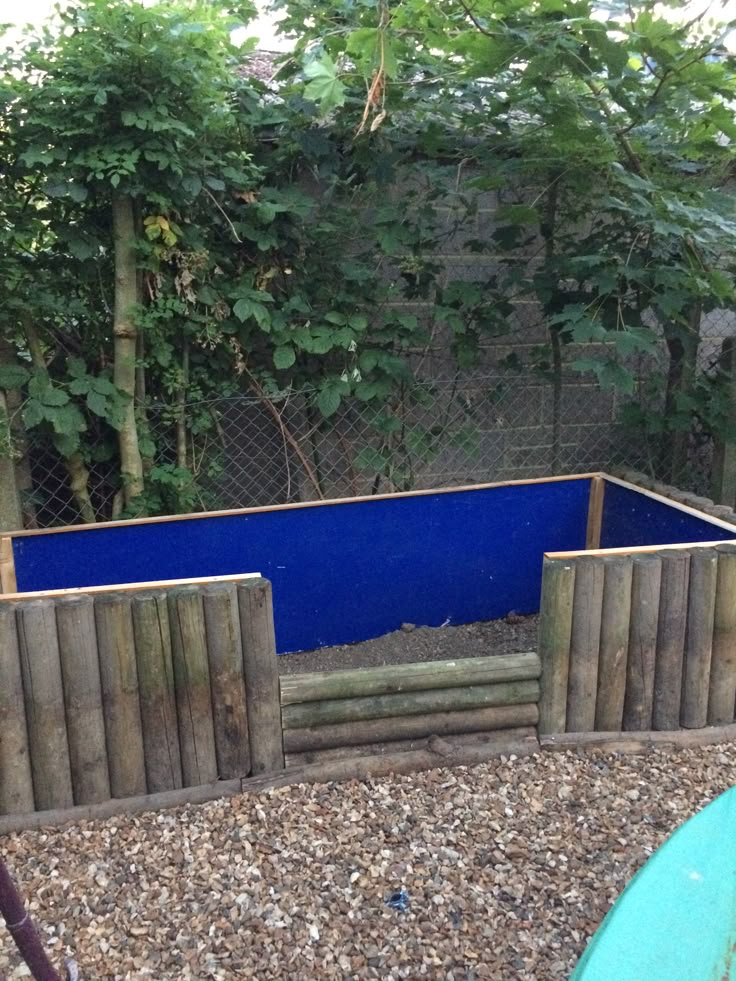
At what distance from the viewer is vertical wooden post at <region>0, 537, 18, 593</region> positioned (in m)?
3.14

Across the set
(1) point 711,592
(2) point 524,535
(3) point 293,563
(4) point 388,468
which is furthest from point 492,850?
(4) point 388,468

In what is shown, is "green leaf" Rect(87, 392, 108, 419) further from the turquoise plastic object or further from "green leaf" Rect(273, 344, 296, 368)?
the turquoise plastic object

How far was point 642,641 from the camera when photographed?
283cm

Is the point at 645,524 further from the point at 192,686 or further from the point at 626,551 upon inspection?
the point at 192,686

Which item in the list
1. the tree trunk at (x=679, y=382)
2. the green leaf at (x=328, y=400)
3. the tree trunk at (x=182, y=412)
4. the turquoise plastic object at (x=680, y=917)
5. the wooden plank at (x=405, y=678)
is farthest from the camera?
the tree trunk at (x=679, y=382)

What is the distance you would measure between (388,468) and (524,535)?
3.02 feet

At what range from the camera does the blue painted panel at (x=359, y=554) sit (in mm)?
3316

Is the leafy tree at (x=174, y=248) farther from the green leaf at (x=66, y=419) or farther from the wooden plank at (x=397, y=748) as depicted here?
the wooden plank at (x=397, y=748)

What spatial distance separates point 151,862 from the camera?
2314mm

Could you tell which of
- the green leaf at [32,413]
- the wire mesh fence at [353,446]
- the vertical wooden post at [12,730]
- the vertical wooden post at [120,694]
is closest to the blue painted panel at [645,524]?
the wire mesh fence at [353,446]

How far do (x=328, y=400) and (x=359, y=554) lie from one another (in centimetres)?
84

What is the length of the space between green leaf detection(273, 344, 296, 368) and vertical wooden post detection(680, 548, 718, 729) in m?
Answer: 2.07

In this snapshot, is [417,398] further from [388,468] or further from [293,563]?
[293,563]

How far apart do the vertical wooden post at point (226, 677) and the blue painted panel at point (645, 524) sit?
6.44 ft
